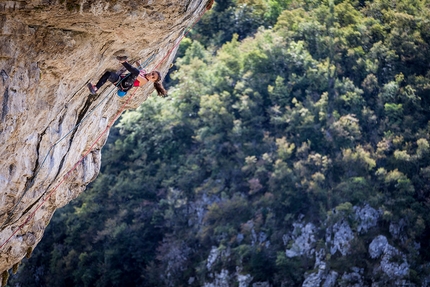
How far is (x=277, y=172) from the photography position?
24.4 metres

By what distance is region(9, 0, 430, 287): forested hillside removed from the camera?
2295 centimetres

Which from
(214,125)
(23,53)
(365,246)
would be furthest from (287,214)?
(23,53)

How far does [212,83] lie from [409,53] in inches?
347

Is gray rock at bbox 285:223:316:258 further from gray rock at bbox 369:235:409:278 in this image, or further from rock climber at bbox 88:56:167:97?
rock climber at bbox 88:56:167:97

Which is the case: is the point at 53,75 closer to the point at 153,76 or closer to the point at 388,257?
the point at 153,76

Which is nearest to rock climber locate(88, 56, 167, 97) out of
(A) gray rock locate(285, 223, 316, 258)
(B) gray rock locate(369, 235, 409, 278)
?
(A) gray rock locate(285, 223, 316, 258)

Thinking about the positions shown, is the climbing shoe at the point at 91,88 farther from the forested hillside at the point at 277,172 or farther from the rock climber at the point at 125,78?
the forested hillside at the point at 277,172

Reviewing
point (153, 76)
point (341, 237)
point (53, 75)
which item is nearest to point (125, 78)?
point (153, 76)

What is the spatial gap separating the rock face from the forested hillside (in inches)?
562

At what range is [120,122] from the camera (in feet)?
93.6

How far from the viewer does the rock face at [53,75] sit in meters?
7.04

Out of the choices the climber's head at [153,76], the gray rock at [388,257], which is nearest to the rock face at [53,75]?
the climber's head at [153,76]

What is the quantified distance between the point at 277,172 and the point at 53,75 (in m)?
17.3

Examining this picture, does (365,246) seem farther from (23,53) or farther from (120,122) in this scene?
(23,53)
